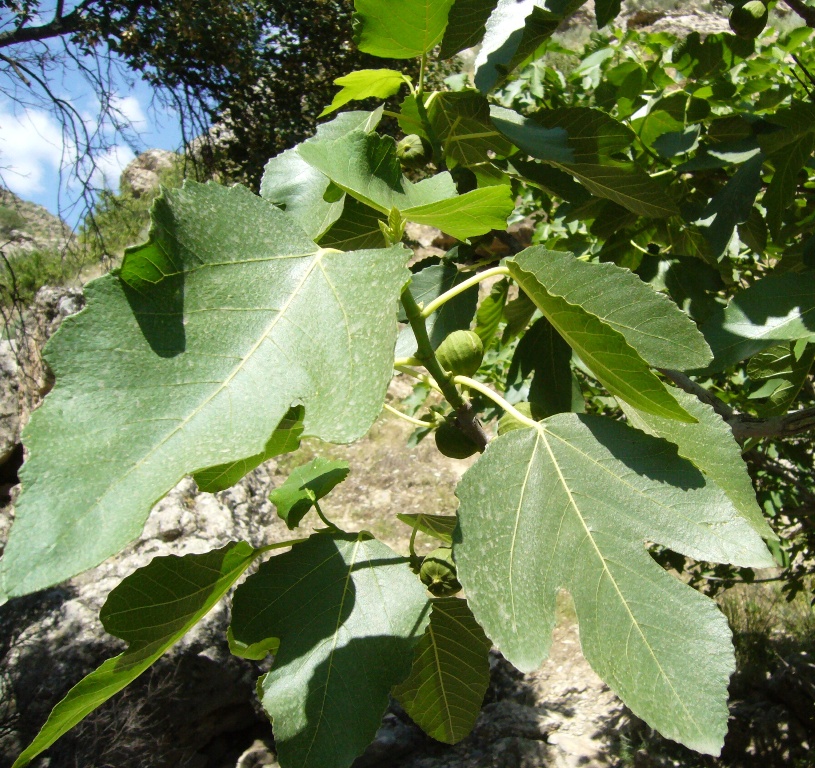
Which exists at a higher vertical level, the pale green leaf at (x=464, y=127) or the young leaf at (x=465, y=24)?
the young leaf at (x=465, y=24)

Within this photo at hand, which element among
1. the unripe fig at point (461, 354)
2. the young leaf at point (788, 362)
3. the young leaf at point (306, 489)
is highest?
the unripe fig at point (461, 354)

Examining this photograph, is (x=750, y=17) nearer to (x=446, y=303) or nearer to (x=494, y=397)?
(x=446, y=303)

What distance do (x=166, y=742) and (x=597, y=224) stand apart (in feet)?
10.4

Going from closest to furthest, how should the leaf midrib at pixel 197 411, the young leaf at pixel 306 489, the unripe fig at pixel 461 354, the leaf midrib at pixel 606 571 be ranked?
the leaf midrib at pixel 197 411 < the leaf midrib at pixel 606 571 < the unripe fig at pixel 461 354 < the young leaf at pixel 306 489

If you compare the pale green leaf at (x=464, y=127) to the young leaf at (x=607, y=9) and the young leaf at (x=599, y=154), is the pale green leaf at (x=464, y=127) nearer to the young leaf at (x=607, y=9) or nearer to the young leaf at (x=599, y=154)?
the young leaf at (x=599, y=154)

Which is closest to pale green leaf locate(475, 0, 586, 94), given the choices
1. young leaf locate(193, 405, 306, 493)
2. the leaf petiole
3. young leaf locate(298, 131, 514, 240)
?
young leaf locate(298, 131, 514, 240)

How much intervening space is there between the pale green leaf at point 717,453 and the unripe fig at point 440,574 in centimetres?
33

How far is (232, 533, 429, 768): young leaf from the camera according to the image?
27.6 inches

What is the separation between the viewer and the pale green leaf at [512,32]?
905 millimetres

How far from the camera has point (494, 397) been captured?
81 centimetres

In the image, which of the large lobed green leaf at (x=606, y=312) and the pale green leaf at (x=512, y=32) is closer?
the large lobed green leaf at (x=606, y=312)

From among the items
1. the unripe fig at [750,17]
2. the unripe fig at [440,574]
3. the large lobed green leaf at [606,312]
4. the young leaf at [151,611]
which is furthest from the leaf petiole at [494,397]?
the unripe fig at [750,17]

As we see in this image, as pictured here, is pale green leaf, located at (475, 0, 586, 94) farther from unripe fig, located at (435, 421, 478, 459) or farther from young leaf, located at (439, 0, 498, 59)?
unripe fig, located at (435, 421, 478, 459)

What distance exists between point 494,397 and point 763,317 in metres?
0.44
